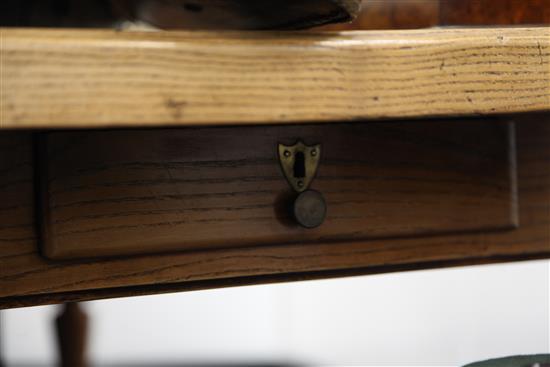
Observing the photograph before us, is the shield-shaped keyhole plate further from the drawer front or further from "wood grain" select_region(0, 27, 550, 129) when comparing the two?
"wood grain" select_region(0, 27, 550, 129)

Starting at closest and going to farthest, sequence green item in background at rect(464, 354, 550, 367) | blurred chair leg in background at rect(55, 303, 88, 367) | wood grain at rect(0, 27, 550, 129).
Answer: wood grain at rect(0, 27, 550, 129) < green item in background at rect(464, 354, 550, 367) < blurred chair leg in background at rect(55, 303, 88, 367)

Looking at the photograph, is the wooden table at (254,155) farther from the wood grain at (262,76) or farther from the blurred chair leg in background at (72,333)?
the blurred chair leg in background at (72,333)

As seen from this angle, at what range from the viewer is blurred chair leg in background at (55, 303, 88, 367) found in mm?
1421

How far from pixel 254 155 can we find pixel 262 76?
0.14 m

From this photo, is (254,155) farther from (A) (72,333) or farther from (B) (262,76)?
(A) (72,333)

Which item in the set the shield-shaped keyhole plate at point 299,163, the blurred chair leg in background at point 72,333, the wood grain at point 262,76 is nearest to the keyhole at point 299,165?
the shield-shaped keyhole plate at point 299,163

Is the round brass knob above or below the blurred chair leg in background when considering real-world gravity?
below

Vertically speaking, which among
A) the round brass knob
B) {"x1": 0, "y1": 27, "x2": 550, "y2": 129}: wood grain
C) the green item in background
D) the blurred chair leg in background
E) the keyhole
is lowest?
the green item in background

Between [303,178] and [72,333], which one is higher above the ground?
[72,333]

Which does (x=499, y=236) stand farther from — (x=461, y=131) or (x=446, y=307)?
(x=446, y=307)

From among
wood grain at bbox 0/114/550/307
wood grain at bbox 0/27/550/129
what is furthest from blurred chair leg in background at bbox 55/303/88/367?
wood grain at bbox 0/27/550/129

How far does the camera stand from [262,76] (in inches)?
14.9

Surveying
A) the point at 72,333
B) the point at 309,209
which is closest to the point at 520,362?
the point at 309,209

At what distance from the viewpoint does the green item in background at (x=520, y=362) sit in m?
0.47
